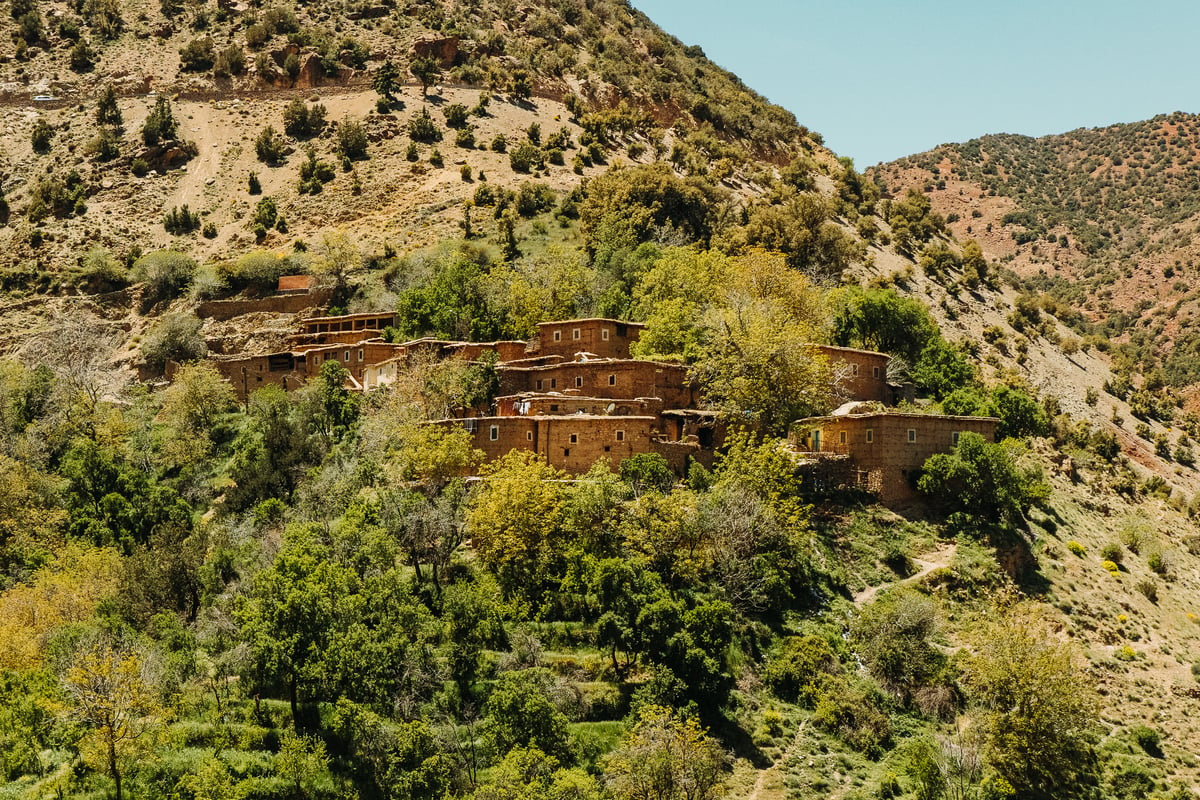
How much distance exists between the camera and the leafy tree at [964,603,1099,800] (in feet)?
112

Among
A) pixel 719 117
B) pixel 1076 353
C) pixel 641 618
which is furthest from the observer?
pixel 719 117

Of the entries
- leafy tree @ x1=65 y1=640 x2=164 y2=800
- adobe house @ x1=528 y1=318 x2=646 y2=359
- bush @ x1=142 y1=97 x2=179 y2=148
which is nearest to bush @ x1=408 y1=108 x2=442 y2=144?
bush @ x1=142 y1=97 x2=179 y2=148

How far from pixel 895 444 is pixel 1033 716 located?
11368 millimetres

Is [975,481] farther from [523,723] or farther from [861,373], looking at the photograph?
[523,723]

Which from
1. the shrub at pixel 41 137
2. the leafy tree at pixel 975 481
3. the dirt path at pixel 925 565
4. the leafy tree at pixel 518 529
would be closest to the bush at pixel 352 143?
the shrub at pixel 41 137

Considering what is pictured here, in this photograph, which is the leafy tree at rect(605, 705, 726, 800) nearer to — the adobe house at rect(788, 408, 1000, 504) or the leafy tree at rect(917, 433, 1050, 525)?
the adobe house at rect(788, 408, 1000, 504)

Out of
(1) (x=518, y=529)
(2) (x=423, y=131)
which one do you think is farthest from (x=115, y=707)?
(2) (x=423, y=131)

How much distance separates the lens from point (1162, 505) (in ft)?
190

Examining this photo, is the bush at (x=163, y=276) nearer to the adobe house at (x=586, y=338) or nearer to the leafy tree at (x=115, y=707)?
the adobe house at (x=586, y=338)

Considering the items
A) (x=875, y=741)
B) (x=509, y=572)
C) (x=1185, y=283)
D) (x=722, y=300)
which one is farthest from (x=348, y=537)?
(x=1185, y=283)

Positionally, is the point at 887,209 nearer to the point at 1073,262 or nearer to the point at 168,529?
the point at 1073,262

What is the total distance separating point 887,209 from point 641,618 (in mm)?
64148

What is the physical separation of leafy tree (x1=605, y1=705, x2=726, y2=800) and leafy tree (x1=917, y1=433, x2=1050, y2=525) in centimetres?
1501

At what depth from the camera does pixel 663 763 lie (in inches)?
1198
